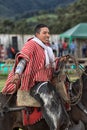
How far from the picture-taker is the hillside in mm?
151625

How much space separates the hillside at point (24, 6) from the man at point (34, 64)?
138 meters

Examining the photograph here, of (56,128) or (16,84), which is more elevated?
(16,84)

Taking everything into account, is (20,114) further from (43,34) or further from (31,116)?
(43,34)

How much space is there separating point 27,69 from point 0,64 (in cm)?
1937

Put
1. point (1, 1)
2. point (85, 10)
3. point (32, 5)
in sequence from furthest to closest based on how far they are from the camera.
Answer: point (32, 5) < point (1, 1) < point (85, 10)

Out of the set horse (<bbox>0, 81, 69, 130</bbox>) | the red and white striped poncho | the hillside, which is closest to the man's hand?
the red and white striped poncho

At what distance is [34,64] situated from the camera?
8.18 meters

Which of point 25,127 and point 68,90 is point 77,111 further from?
point 25,127

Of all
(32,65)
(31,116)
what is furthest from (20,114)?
(32,65)

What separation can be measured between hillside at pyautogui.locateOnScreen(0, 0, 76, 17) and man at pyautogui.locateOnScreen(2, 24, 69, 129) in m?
138

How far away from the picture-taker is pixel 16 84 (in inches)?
326

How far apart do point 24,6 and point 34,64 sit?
564 ft

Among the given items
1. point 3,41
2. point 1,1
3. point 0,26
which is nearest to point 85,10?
point 0,26

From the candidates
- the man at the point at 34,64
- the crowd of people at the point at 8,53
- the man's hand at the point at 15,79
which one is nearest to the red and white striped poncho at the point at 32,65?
the man at the point at 34,64
